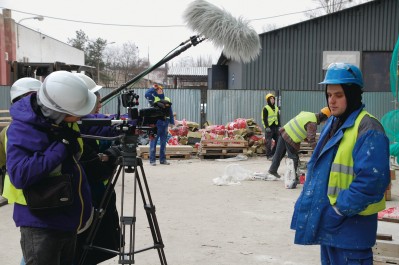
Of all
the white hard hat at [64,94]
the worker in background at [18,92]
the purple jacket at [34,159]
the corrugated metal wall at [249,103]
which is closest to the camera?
the purple jacket at [34,159]

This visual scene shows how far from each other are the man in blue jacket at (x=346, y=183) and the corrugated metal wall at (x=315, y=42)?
19063mm

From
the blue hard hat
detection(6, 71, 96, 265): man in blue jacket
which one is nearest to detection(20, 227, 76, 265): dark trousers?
detection(6, 71, 96, 265): man in blue jacket

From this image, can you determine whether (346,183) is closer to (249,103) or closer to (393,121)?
(393,121)

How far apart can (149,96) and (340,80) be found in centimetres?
949

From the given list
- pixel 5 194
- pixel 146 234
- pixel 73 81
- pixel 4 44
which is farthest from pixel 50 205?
pixel 4 44

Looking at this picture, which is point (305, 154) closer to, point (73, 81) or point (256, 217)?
point (256, 217)

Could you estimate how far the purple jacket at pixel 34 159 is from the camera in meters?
2.79

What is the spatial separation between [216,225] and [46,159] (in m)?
4.20

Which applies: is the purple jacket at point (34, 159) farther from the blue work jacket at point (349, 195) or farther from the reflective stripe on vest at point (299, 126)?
the reflective stripe on vest at point (299, 126)

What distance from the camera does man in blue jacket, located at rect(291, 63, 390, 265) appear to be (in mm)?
2816

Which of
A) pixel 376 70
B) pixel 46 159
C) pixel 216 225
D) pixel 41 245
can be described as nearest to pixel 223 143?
pixel 216 225

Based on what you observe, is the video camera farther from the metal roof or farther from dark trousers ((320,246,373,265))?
the metal roof

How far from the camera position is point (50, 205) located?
2869 millimetres

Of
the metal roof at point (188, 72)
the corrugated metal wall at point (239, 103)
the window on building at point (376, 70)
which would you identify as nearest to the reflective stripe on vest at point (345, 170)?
the corrugated metal wall at point (239, 103)
